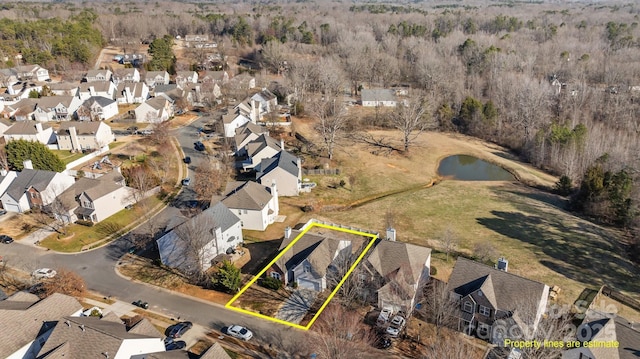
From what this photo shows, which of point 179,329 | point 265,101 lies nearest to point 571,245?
point 179,329

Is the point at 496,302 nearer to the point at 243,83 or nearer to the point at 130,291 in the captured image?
the point at 130,291

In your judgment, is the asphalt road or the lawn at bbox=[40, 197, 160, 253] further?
the lawn at bbox=[40, 197, 160, 253]

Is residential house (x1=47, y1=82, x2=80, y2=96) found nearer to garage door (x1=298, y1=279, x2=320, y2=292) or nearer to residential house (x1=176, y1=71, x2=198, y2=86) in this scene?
residential house (x1=176, y1=71, x2=198, y2=86)

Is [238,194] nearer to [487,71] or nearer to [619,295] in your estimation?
[619,295]

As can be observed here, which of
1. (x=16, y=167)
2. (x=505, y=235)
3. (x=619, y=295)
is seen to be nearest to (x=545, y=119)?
(x=505, y=235)

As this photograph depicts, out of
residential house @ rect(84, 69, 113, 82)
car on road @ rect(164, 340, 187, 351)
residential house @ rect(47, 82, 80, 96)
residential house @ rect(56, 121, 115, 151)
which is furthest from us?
residential house @ rect(84, 69, 113, 82)

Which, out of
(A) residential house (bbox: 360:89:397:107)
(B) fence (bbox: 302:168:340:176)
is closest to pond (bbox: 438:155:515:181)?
(B) fence (bbox: 302:168:340:176)

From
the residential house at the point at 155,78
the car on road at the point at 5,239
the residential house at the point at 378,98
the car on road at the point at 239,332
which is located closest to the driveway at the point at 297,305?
the car on road at the point at 239,332
